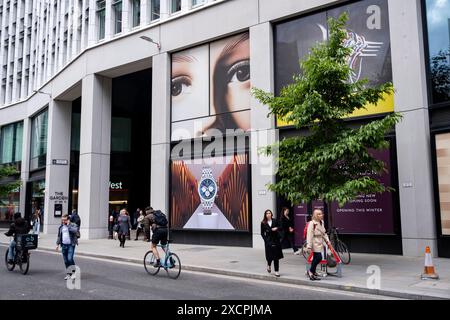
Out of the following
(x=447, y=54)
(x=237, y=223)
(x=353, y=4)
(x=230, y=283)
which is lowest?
(x=230, y=283)

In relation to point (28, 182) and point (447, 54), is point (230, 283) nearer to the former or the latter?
point (447, 54)

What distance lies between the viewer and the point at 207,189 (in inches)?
771

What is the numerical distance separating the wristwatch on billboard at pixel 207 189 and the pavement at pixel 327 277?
1.96 meters

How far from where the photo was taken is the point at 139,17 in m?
24.2

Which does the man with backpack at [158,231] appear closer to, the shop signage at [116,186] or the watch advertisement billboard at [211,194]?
the watch advertisement billboard at [211,194]

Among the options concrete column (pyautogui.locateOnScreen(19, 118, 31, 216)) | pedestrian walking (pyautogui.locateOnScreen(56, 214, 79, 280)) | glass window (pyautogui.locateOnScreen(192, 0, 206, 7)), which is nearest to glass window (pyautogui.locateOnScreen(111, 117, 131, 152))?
concrete column (pyautogui.locateOnScreen(19, 118, 31, 216))

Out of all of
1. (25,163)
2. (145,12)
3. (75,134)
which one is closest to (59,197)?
(75,134)

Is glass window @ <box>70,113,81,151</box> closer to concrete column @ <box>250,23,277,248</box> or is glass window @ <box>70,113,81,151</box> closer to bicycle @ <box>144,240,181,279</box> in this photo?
concrete column @ <box>250,23,277,248</box>

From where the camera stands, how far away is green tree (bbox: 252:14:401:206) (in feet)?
38.2

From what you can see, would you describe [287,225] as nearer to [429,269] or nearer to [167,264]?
[167,264]

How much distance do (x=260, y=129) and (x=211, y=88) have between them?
349cm

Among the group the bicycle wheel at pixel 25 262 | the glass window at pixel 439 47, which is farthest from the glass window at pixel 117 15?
the glass window at pixel 439 47
